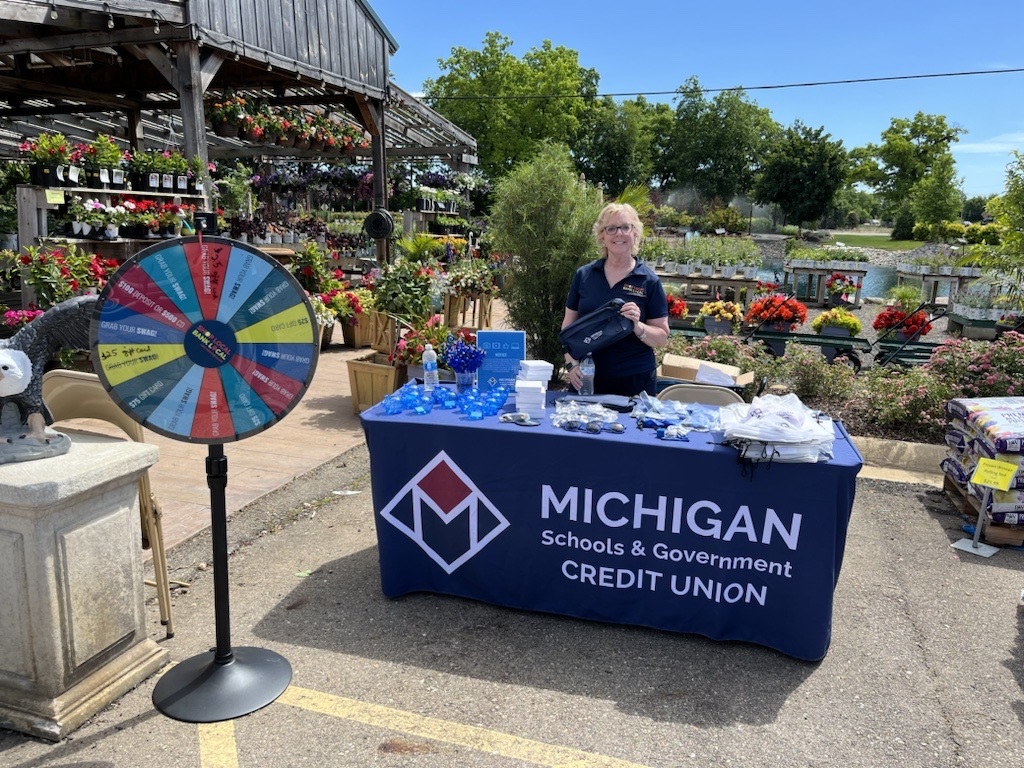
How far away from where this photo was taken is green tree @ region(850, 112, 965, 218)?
54.1m

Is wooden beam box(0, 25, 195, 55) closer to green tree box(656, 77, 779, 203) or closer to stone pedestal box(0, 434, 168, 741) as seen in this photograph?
stone pedestal box(0, 434, 168, 741)

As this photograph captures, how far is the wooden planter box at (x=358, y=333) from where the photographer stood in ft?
30.8

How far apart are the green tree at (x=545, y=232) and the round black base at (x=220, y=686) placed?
4.64 meters

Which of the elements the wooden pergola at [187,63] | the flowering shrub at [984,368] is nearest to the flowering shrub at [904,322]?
the flowering shrub at [984,368]

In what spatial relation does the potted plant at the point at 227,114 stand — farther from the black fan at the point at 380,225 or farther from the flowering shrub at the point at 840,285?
the flowering shrub at the point at 840,285

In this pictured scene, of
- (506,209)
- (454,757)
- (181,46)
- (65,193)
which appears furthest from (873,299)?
(454,757)

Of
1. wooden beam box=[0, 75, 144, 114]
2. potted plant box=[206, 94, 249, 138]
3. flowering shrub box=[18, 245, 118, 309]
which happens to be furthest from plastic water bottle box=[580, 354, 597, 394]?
wooden beam box=[0, 75, 144, 114]

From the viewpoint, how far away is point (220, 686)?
2.65 metres

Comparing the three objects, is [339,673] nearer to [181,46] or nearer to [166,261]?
[166,261]

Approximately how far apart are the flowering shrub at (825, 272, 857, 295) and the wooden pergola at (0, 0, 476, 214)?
29.1ft

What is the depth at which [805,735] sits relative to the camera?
8.27 feet

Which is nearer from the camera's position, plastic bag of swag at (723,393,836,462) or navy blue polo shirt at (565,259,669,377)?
plastic bag of swag at (723,393,836,462)

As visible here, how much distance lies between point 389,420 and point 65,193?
245 inches

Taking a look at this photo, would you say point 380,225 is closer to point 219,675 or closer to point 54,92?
point 54,92
